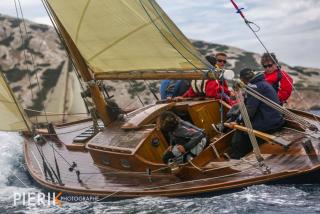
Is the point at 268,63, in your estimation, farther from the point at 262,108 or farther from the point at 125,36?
the point at 125,36

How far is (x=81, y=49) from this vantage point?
36.0ft

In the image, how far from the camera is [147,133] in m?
10.3

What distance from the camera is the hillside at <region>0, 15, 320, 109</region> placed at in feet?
113

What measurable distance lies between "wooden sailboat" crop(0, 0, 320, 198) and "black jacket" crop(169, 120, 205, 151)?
0.26m

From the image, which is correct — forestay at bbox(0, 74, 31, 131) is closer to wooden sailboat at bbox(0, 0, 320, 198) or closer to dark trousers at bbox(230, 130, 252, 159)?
wooden sailboat at bbox(0, 0, 320, 198)

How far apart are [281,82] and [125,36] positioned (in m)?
3.46

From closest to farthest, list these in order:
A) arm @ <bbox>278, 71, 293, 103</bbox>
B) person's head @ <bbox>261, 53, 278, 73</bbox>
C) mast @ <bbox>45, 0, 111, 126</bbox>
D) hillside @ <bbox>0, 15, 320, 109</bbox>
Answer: person's head @ <bbox>261, 53, 278, 73</bbox> → arm @ <bbox>278, 71, 293, 103</bbox> → mast @ <bbox>45, 0, 111, 126</bbox> → hillside @ <bbox>0, 15, 320, 109</bbox>

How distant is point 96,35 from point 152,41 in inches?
53.7

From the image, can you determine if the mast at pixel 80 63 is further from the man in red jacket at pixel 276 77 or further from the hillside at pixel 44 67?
the hillside at pixel 44 67

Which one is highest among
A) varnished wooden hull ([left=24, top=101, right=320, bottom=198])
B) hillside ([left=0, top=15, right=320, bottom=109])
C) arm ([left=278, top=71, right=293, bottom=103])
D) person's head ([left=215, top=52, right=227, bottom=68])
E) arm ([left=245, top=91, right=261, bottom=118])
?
hillside ([left=0, top=15, right=320, bottom=109])

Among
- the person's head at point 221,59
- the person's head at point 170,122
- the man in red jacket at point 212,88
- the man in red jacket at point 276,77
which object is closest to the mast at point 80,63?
the man in red jacket at point 212,88

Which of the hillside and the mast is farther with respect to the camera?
the hillside

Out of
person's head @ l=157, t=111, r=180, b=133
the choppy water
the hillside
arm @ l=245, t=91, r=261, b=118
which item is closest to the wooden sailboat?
the choppy water

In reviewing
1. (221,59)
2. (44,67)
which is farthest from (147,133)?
(44,67)
